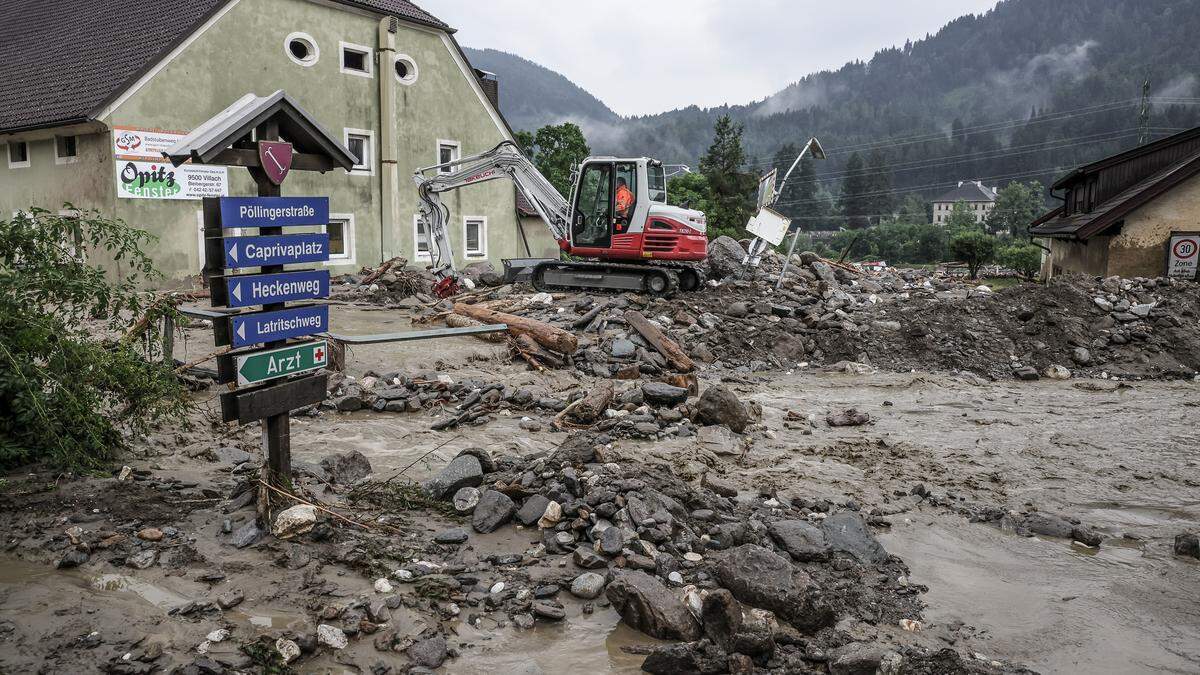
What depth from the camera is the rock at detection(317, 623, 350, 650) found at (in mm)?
4801

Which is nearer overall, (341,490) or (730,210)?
(341,490)

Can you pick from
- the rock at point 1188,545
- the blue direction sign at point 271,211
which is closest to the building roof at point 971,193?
the rock at point 1188,545

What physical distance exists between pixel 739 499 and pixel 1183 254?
903 inches

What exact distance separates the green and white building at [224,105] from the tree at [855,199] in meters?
89.9

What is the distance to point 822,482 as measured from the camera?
338 inches

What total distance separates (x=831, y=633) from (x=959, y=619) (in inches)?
42.8

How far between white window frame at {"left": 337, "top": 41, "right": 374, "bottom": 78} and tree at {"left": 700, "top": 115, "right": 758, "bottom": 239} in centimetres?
3751

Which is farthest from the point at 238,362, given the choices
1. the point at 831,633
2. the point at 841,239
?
the point at 841,239

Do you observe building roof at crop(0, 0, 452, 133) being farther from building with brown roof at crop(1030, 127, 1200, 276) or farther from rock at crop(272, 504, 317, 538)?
building with brown roof at crop(1030, 127, 1200, 276)

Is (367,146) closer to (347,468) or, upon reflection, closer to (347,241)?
(347,241)

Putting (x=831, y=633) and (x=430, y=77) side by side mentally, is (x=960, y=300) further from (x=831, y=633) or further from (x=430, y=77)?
(x=430, y=77)

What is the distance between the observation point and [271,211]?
6.08 meters

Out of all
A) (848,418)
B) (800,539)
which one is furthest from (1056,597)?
(848,418)

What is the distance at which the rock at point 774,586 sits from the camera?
535 centimetres
